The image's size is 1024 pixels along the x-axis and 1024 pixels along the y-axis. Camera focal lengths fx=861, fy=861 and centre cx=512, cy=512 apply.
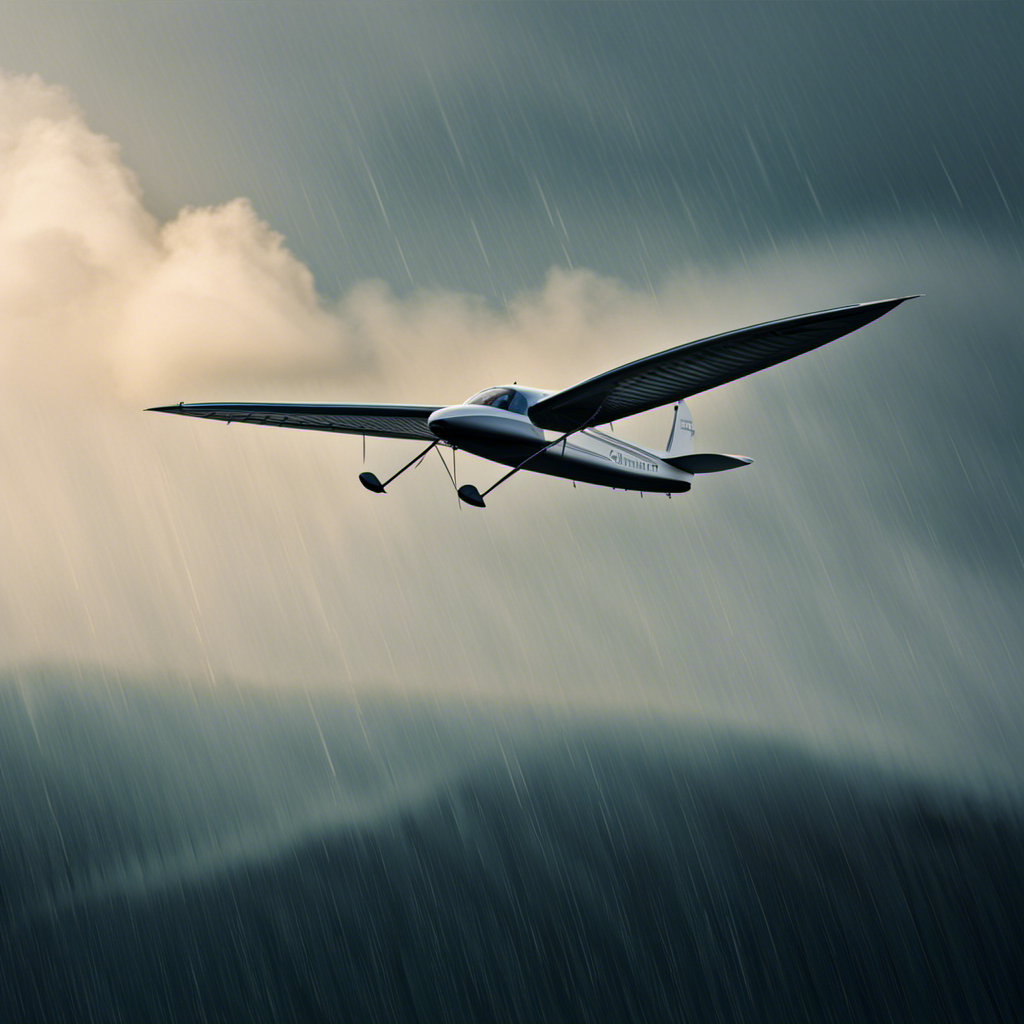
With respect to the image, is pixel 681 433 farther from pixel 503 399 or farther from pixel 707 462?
pixel 503 399

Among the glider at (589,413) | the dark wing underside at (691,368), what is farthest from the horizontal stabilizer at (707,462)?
the dark wing underside at (691,368)

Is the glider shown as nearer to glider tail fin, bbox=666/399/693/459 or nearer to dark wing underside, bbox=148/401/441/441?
dark wing underside, bbox=148/401/441/441

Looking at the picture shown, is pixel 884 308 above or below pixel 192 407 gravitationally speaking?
below

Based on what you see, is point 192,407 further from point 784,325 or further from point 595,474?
point 784,325

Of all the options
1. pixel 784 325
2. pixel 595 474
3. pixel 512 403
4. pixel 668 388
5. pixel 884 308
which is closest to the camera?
pixel 884 308

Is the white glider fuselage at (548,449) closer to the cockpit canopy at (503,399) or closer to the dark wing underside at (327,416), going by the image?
the cockpit canopy at (503,399)

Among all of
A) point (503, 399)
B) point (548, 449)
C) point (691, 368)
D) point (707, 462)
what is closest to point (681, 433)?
point (707, 462)

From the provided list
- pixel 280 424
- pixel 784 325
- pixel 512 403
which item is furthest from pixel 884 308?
pixel 280 424
